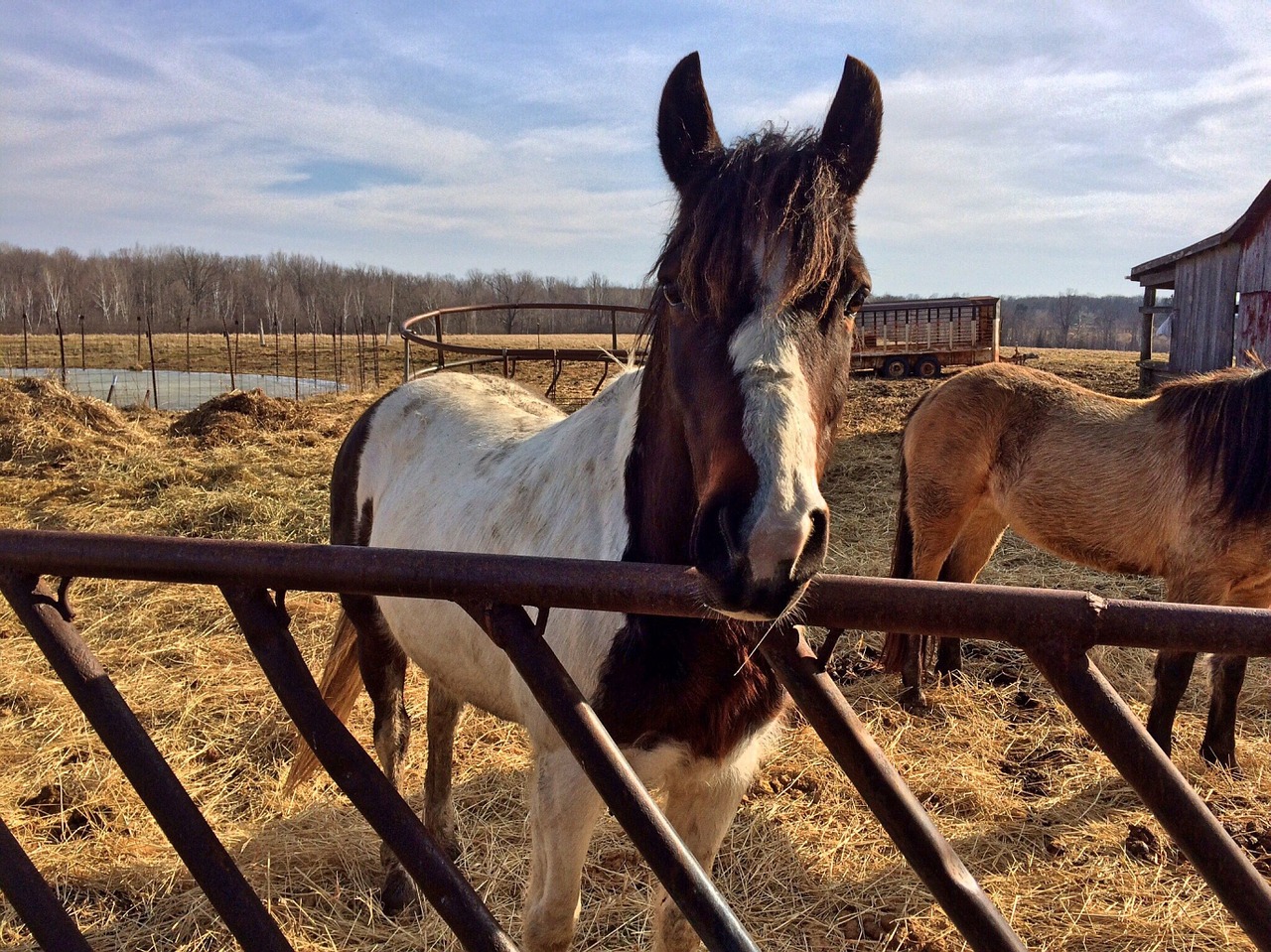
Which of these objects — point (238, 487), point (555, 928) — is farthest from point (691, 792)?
point (238, 487)

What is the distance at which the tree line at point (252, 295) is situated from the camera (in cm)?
6216

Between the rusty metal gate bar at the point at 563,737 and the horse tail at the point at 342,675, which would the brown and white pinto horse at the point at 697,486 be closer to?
the rusty metal gate bar at the point at 563,737

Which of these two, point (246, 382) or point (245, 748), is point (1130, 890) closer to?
point (245, 748)

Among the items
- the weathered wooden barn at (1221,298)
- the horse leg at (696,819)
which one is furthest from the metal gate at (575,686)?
the weathered wooden barn at (1221,298)

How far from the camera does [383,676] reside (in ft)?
10.1

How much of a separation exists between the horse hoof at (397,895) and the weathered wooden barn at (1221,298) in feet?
42.6

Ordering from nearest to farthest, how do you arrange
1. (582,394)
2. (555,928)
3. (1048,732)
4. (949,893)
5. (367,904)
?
(949,893) < (555,928) < (367,904) < (1048,732) < (582,394)

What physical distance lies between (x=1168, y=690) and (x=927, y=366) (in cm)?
1914

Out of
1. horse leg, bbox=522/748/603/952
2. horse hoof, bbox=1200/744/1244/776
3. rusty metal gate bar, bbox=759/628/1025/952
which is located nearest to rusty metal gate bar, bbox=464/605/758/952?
rusty metal gate bar, bbox=759/628/1025/952

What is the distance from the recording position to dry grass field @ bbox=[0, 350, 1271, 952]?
8.74 ft

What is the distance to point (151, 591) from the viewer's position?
5.39m

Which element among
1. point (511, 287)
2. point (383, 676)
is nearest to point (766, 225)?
point (383, 676)

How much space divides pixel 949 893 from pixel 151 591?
589cm

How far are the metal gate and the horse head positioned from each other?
4.4 inches
